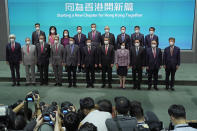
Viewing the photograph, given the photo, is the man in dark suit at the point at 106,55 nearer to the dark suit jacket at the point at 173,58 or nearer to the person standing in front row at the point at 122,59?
the person standing in front row at the point at 122,59

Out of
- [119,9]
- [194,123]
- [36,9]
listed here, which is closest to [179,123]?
[194,123]

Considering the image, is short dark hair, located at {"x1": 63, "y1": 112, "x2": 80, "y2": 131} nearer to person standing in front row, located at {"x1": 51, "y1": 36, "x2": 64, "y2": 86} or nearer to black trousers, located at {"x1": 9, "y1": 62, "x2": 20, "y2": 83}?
person standing in front row, located at {"x1": 51, "y1": 36, "x2": 64, "y2": 86}

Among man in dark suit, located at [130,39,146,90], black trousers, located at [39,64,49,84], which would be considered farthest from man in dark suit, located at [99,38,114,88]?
black trousers, located at [39,64,49,84]

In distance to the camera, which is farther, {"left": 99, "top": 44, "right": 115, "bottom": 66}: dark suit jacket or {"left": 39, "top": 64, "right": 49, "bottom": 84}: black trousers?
{"left": 39, "top": 64, "right": 49, "bottom": 84}: black trousers

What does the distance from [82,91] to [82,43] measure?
1.71 meters

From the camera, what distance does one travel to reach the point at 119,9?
32.2 ft

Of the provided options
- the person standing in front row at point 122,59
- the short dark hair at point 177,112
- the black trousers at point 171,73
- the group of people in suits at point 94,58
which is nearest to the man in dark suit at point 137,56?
the group of people in suits at point 94,58

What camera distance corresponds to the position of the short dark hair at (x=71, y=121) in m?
3.13

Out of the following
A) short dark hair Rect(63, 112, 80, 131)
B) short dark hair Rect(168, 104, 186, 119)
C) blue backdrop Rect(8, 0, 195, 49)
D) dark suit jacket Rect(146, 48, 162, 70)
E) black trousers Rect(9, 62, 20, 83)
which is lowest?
short dark hair Rect(63, 112, 80, 131)

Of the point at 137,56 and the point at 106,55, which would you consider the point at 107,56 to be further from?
the point at 137,56

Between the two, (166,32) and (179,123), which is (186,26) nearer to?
(166,32)

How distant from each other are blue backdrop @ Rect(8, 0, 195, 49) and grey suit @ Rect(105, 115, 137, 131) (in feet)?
24.2

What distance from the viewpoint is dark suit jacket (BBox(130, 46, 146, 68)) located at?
23.4 ft

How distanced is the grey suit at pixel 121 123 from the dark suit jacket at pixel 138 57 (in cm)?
435
